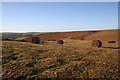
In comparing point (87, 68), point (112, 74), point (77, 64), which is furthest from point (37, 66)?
point (112, 74)

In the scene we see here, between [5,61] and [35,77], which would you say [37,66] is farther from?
[5,61]

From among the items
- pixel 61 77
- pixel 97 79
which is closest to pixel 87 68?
pixel 97 79

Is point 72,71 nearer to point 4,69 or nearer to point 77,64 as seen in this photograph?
point 77,64

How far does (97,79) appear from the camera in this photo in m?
10.0

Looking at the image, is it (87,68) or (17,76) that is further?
(87,68)

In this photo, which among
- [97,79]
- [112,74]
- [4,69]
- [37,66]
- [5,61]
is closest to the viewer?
[97,79]

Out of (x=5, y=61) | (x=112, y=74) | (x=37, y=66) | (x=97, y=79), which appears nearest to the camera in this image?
(x=97, y=79)

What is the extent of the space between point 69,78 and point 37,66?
4.03 metres

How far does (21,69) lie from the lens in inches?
463

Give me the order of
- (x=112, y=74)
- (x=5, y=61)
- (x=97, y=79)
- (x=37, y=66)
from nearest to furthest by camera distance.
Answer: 1. (x=97, y=79)
2. (x=112, y=74)
3. (x=37, y=66)
4. (x=5, y=61)

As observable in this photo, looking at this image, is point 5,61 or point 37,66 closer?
point 37,66

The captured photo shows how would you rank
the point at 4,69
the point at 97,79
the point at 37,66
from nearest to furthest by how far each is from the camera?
1. the point at 97,79
2. the point at 4,69
3. the point at 37,66

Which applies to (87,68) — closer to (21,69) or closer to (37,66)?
(37,66)

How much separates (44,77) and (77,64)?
442 cm
